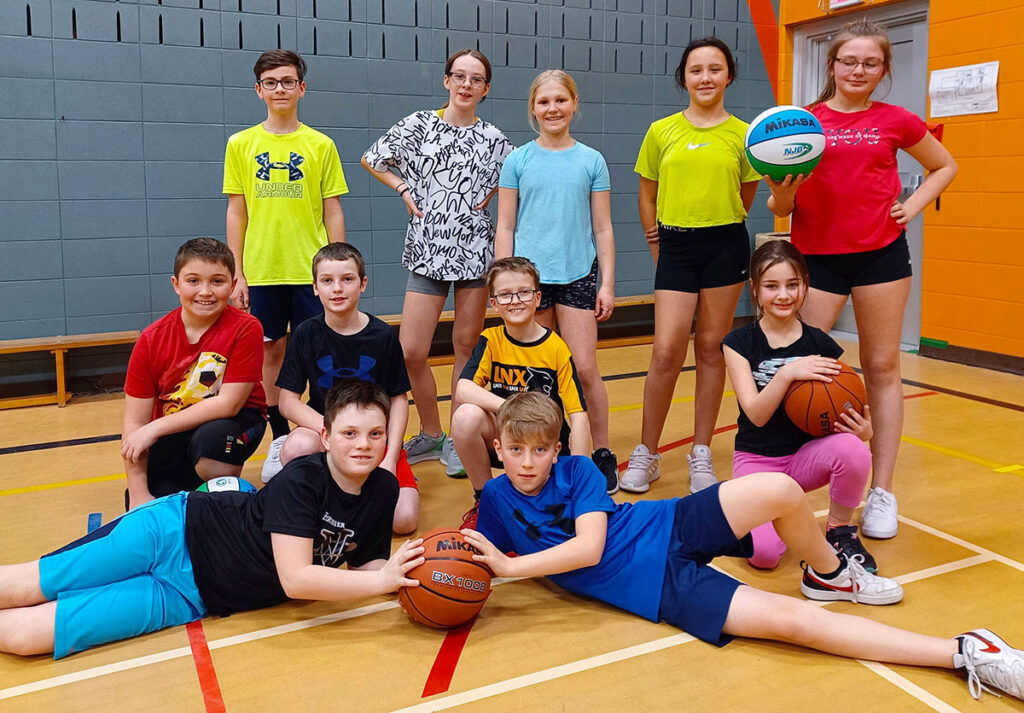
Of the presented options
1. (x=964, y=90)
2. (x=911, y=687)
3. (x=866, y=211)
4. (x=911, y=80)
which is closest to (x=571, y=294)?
(x=866, y=211)

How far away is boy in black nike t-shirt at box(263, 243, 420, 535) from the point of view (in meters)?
2.91

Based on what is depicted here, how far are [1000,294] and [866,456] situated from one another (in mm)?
3579

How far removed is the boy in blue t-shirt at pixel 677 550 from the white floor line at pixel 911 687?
25 millimetres

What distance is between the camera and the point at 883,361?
2.94 metres

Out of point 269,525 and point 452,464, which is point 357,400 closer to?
point 269,525

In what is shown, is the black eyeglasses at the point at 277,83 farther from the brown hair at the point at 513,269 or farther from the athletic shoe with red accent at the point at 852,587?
the athletic shoe with red accent at the point at 852,587

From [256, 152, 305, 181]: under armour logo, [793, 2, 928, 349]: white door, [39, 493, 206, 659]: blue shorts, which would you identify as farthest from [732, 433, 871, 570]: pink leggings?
[793, 2, 928, 349]: white door

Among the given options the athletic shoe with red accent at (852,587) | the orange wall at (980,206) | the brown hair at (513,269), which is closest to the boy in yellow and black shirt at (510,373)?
the brown hair at (513,269)

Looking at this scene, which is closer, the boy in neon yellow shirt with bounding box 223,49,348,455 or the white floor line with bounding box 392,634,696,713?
the white floor line with bounding box 392,634,696,713

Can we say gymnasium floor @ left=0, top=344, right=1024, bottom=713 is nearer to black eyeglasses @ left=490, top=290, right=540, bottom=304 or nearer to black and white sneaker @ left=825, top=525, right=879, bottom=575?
black and white sneaker @ left=825, top=525, right=879, bottom=575

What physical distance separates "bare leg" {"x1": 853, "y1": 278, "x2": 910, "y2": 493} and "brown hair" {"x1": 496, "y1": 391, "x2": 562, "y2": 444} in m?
1.28

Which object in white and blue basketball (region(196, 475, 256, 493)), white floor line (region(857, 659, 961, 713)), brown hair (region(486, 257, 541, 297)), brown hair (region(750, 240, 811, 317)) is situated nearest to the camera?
white floor line (region(857, 659, 961, 713))

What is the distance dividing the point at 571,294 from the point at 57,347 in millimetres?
3182

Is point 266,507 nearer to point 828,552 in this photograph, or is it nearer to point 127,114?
point 828,552
